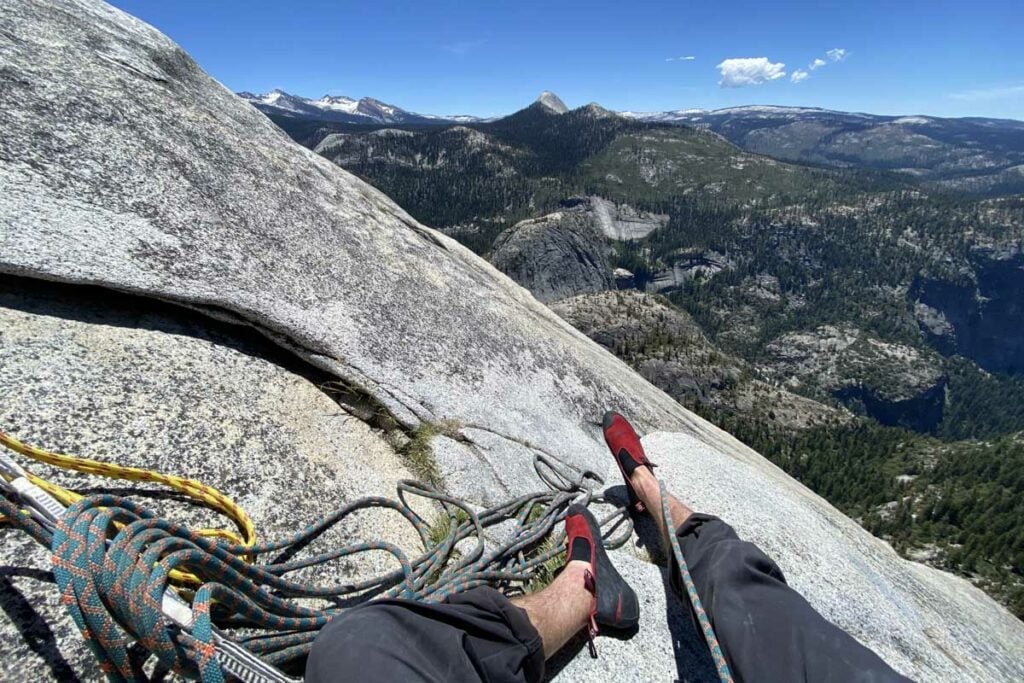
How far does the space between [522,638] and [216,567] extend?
1.99 metres

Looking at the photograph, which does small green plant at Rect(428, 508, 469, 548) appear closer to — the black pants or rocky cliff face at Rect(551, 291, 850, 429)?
the black pants

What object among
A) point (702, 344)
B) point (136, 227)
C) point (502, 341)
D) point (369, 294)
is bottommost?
point (702, 344)

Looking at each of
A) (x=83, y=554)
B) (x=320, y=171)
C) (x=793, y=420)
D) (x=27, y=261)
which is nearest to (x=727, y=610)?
(x=83, y=554)

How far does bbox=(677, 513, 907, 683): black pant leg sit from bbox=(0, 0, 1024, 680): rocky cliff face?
68cm

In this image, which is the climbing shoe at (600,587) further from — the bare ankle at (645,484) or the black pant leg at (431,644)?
the bare ankle at (645,484)

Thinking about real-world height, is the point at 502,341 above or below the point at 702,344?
above

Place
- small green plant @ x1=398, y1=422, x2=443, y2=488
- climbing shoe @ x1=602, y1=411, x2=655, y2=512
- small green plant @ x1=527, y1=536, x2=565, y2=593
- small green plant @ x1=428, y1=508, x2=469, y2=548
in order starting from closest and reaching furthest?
small green plant @ x1=527, y1=536, x2=565, y2=593 < small green plant @ x1=428, y1=508, x2=469, y2=548 < small green plant @ x1=398, y1=422, x2=443, y2=488 < climbing shoe @ x1=602, y1=411, x2=655, y2=512

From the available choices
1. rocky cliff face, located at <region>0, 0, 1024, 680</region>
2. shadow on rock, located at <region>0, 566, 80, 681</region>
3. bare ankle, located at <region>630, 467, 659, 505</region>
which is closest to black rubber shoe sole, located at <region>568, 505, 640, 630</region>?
rocky cliff face, located at <region>0, 0, 1024, 680</region>

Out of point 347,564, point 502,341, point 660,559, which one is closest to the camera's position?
point 347,564

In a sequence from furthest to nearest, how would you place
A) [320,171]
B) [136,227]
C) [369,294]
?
1. [320,171]
2. [369,294]
3. [136,227]

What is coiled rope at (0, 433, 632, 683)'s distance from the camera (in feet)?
8.11

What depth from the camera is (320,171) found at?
8.94 metres

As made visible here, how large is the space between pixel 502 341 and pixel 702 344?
496ft

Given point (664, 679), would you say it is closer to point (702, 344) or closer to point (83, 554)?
point (83, 554)
